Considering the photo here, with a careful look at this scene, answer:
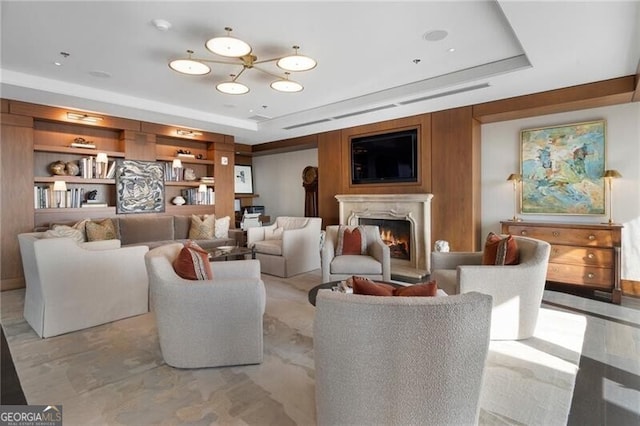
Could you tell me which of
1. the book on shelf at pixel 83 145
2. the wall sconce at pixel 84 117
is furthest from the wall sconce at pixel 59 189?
the wall sconce at pixel 84 117

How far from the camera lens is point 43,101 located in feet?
14.5

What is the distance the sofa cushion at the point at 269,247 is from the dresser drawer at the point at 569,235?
10.8 ft

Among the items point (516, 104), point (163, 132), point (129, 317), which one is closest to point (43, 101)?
point (163, 132)

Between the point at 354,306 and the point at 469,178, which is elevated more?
the point at 469,178

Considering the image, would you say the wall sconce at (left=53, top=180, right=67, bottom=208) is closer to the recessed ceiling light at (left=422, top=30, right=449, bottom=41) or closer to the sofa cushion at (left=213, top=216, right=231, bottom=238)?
the sofa cushion at (left=213, top=216, right=231, bottom=238)

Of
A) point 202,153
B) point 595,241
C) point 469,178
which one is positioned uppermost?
point 202,153

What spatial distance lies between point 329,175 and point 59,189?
14.4 ft

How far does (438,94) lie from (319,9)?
2.28 meters

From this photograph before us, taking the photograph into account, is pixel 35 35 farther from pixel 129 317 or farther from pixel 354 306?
pixel 354 306

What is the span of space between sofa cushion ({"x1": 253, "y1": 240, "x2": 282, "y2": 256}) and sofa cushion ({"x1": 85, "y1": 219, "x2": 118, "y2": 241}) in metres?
2.09

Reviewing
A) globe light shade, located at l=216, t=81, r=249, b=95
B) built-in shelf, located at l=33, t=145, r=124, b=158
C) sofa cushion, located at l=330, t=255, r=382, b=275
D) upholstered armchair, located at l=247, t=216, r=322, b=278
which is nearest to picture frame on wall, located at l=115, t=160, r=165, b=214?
built-in shelf, located at l=33, t=145, r=124, b=158

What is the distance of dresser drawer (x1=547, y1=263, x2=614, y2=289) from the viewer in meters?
3.78

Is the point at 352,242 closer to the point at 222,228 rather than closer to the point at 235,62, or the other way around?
the point at 235,62

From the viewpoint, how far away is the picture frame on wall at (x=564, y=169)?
4188 mm
